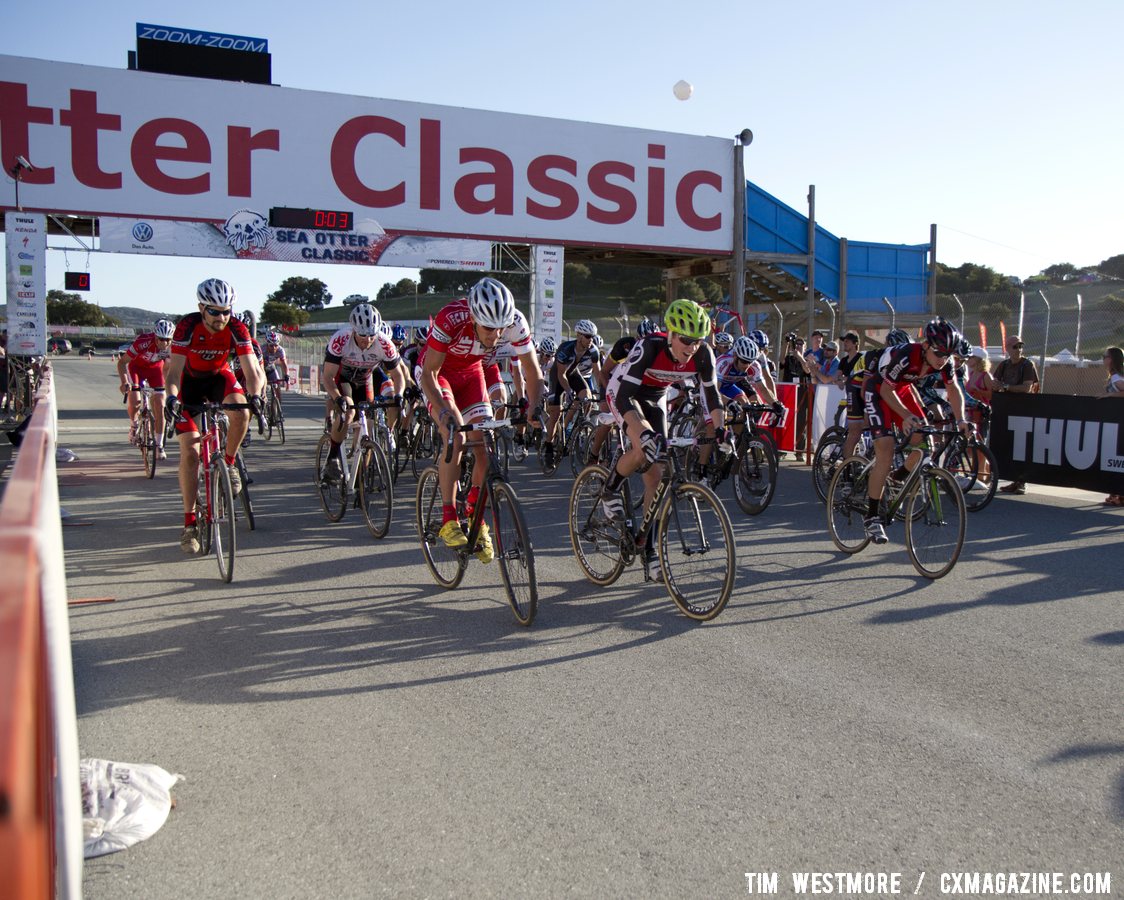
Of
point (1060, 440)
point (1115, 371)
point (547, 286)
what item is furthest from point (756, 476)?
point (547, 286)

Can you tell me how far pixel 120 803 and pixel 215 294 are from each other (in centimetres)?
491

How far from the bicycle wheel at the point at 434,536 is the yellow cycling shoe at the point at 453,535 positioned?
0.40 m

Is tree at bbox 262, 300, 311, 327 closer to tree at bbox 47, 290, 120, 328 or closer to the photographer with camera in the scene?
tree at bbox 47, 290, 120, 328

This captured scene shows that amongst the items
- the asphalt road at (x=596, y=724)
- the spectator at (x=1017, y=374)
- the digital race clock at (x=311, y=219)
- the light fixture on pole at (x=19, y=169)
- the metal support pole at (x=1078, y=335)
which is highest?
the light fixture on pole at (x=19, y=169)

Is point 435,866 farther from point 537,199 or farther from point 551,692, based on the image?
point 537,199

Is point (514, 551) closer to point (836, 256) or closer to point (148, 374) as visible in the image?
point (148, 374)

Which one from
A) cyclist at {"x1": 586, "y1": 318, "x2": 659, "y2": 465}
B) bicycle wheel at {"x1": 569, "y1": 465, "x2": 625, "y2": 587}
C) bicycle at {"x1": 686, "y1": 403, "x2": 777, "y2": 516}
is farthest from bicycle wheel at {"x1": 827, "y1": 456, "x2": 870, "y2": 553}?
bicycle wheel at {"x1": 569, "y1": 465, "x2": 625, "y2": 587}

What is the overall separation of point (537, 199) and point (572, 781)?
2431 centimetres

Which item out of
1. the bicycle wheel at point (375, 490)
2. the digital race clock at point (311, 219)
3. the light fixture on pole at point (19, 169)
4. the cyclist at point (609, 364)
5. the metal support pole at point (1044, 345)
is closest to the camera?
the bicycle wheel at point (375, 490)

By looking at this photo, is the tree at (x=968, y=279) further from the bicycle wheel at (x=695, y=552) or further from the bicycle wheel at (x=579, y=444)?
the bicycle wheel at (x=695, y=552)

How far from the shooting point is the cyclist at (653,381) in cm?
611

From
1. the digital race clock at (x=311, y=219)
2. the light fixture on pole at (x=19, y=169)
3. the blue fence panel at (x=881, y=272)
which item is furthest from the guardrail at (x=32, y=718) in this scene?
the blue fence panel at (x=881, y=272)

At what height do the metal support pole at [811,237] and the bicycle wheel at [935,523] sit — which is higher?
the metal support pole at [811,237]

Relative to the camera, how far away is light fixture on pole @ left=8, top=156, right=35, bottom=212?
21047mm
